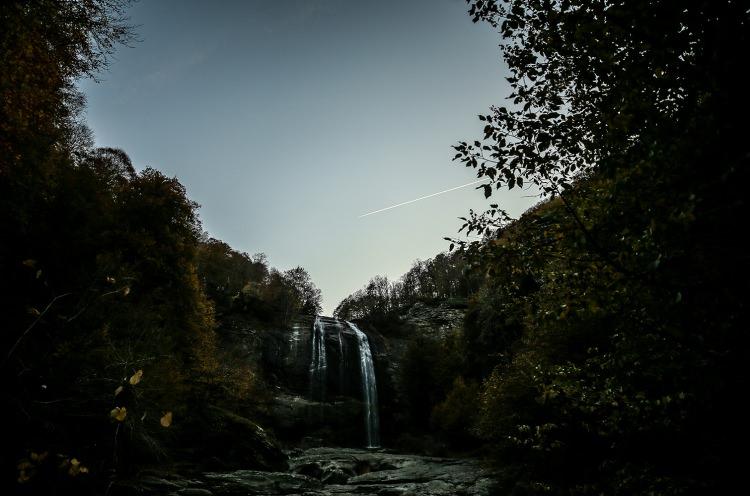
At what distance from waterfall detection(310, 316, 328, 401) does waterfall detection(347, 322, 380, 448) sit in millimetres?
4147

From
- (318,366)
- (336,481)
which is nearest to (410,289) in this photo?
(318,366)

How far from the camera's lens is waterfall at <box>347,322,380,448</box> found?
3394 centimetres

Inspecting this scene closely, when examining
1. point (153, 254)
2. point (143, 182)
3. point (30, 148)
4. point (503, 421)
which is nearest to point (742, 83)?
point (503, 421)

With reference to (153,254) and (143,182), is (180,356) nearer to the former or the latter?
(153,254)

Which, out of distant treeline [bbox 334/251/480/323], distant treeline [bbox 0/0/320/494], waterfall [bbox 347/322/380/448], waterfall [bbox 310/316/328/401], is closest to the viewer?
distant treeline [bbox 0/0/320/494]

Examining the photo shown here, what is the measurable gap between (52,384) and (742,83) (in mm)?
12190

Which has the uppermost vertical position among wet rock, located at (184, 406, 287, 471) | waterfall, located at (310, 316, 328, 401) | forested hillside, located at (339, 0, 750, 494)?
waterfall, located at (310, 316, 328, 401)

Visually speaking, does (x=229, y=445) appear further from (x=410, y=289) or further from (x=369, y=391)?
(x=410, y=289)

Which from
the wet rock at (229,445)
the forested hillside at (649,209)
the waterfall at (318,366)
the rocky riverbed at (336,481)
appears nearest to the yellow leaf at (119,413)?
the forested hillside at (649,209)

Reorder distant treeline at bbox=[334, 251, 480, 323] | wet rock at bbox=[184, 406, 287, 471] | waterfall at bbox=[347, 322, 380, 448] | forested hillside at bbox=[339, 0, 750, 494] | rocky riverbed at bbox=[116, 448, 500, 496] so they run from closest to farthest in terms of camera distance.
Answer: forested hillside at bbox=[339, 0, 750, 494] → rocky riverbed at bbox=[116, 448, 500, 496] → wet rock at bbox=[184, 406, 287, 471] → waterfall at bbox=[347, 322, 380, 448] → distant treeline at bbox=[334, 251, 480, 323]

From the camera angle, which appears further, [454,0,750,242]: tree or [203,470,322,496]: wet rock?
[203,470,322,496]: wet rock

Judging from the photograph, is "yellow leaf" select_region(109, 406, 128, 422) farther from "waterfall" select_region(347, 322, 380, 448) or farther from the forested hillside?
"waterfall" select_region(347, 322, 380, 448)

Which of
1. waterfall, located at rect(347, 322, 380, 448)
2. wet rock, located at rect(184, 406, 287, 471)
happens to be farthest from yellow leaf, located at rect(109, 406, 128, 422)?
waterfall, located at rect(347, 322, 380, 448)

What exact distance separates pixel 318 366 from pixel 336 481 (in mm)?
23729
